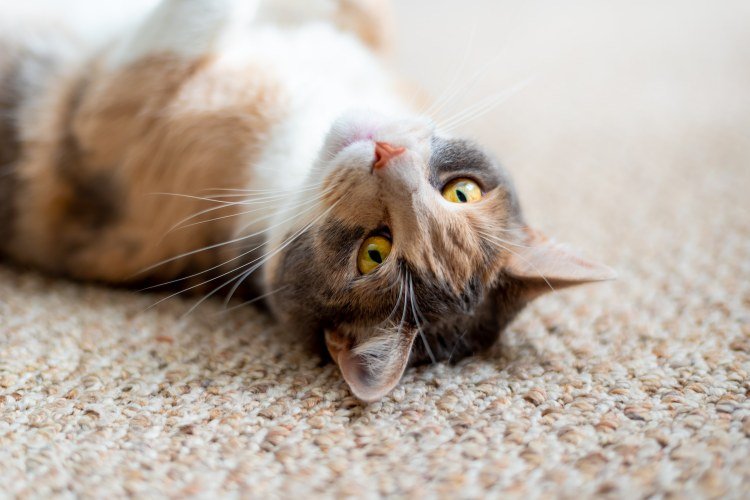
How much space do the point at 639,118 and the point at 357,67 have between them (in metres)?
1.48

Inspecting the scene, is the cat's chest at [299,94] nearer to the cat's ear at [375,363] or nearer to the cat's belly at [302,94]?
the cat's belly at [302,94]

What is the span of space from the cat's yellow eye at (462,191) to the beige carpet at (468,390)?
0.37 m

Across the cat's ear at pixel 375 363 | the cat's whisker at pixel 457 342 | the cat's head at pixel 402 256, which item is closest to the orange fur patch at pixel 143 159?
the cat's head at pixel 402 256

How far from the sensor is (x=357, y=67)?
1.93 m

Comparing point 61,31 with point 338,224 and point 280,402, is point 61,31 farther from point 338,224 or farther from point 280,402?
point 280,402

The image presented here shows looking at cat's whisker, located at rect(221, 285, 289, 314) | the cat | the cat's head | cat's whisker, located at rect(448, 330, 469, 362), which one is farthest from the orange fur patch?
cat's whisker, located at rect(448, 330, 469, 362)

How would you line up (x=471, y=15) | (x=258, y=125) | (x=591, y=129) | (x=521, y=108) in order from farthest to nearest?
(x=471, y=15), (x=521, y=108), (x=591, y=129), (x=258, y=125)

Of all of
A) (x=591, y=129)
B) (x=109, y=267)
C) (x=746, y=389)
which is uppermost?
(x=591, y=129)

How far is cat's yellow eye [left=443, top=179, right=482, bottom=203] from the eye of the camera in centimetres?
146

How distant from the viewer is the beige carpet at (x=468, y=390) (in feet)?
3.70

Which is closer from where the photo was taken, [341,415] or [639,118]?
[341,415]

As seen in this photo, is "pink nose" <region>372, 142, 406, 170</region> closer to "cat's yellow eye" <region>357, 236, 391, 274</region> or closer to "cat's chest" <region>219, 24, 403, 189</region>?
"cat's yellow eye" <region>357, 236, 391, 274</region>

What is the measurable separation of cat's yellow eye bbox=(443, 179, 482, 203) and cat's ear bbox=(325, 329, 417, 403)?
1.02 feet

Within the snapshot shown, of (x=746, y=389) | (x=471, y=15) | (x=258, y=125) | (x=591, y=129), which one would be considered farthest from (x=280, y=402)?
(x=471, y=15)
